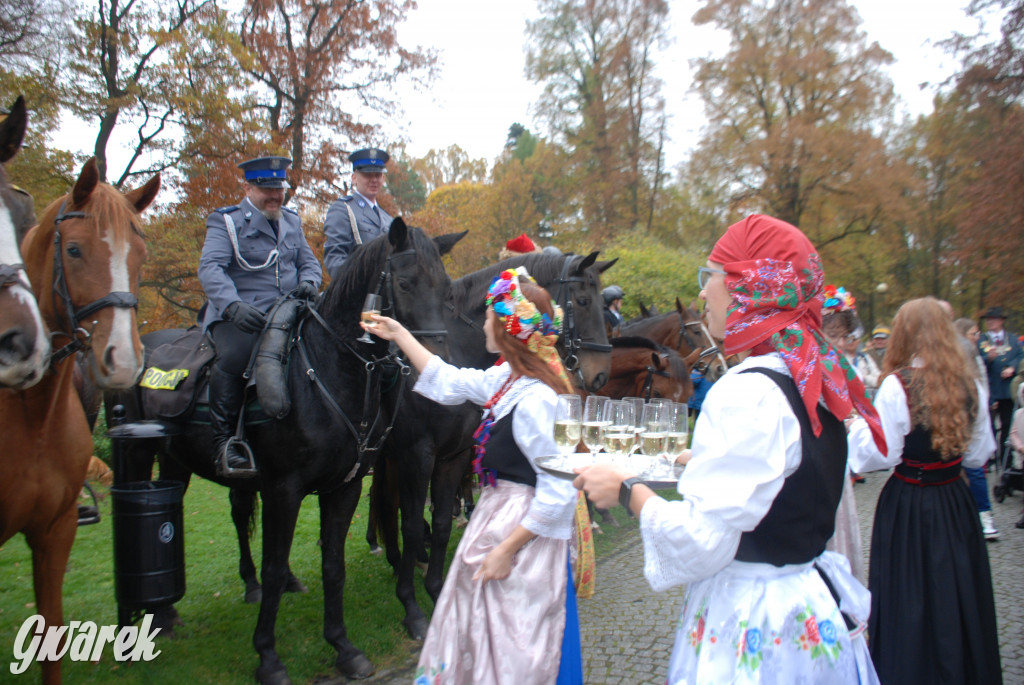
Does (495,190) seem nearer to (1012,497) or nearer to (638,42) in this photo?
(638,42)

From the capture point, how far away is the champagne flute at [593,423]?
90.4 inches

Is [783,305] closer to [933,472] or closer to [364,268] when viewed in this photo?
[933,472]

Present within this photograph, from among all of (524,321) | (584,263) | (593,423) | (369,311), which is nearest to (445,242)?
(369,311)

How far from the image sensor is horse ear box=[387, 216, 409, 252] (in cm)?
381

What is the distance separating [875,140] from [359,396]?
25.6 meters

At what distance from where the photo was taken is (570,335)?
561 centimetres

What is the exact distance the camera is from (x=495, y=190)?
36500mm

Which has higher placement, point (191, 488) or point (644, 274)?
point (644, 274)

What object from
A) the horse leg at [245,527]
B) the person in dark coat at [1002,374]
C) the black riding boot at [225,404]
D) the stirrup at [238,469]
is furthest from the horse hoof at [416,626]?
the person in dark coat at [1002,374]

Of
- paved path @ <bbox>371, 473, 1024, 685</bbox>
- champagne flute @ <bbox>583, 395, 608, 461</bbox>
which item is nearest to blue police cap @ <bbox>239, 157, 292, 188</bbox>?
champagne flute @ <bbox>583, 395, 608, 461</bbox>

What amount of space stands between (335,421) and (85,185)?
1777 millimetres

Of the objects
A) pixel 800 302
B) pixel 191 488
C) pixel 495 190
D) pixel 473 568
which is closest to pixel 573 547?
pixel 473 568

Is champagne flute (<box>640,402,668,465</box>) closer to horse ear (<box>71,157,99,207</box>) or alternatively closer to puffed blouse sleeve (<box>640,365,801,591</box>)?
puffed blouse sleeve (<box>640,365,801,591</box>)

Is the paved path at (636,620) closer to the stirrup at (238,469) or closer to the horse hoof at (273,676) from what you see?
the horse hoof at (273,676)
